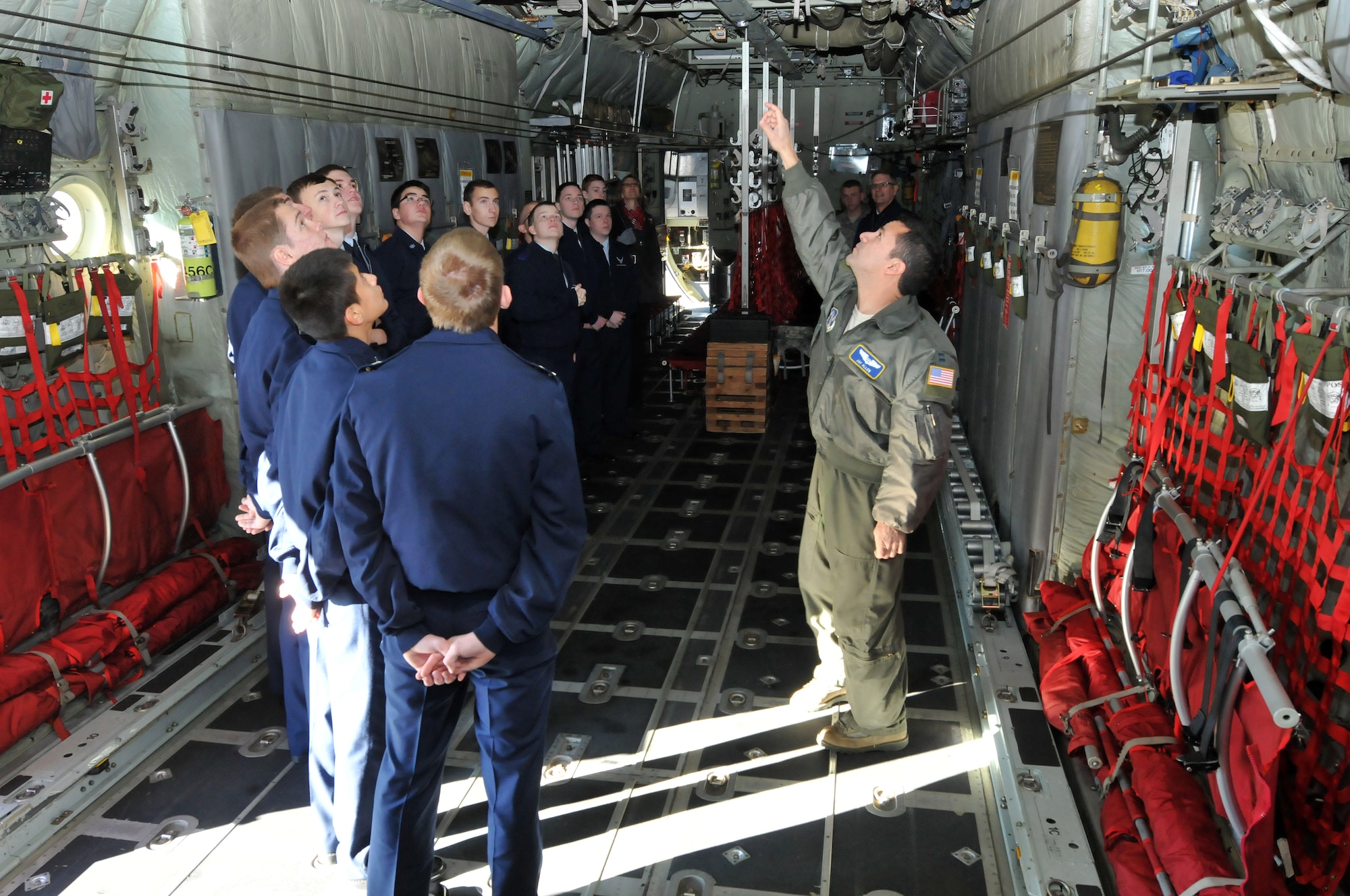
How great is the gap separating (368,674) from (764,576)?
317 centimetres

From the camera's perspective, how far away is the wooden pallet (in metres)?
8.55

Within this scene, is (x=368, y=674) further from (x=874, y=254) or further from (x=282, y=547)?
(x=874, y=254)

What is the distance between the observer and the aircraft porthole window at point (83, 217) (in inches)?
194

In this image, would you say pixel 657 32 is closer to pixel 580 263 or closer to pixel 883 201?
pixel 883 201

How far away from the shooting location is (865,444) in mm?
3680

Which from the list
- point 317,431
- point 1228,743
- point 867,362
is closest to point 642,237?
point 867,362

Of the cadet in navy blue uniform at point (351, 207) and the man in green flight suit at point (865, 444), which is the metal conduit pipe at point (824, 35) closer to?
the cadet in navy blue uniform at point (351, 207)

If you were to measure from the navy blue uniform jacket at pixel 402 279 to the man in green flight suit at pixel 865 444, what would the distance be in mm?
3140

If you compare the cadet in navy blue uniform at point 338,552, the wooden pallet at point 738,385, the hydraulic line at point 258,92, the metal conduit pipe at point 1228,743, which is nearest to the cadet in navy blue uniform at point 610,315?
the wooden pallet at point 738,385

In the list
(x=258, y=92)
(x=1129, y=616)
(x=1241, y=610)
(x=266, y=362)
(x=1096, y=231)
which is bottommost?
(x=1129, y=616)

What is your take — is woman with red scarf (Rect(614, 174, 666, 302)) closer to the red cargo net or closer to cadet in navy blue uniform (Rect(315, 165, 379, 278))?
cadet in navy blue uniform (Rect(315, 165, 379, 278))

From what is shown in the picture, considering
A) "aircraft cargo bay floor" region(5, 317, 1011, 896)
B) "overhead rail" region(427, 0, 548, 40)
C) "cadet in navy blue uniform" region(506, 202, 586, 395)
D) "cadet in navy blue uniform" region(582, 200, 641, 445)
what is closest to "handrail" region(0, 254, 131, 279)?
"aircraft cargo bay floor" region(5, 317, 1011, 896)

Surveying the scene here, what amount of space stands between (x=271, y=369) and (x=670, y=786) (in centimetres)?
221

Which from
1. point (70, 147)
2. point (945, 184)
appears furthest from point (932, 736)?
point (945, 184)
